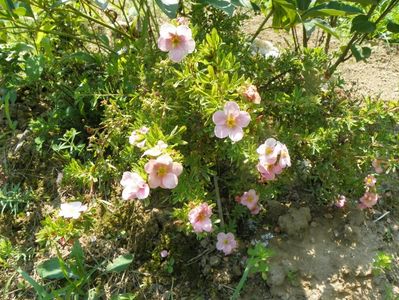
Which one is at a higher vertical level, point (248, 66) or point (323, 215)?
point (248, 66)

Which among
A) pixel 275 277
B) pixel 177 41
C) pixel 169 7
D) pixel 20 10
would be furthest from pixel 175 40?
pixel 275 277

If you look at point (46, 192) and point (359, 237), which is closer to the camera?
point (359, 237)

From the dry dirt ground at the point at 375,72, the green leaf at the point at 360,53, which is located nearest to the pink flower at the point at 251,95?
the green leaf at the point at 360,53

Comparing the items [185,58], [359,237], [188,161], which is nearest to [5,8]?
[185,58]

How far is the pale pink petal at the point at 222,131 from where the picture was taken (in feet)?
5.22

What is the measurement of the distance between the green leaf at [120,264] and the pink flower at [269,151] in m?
0.79

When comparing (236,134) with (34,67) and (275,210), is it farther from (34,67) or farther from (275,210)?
(34,67)

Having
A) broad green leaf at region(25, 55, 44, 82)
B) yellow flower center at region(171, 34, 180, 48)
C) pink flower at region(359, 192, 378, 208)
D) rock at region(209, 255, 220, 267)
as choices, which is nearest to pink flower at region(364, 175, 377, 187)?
pink flower at region(359, 192, 378, 208)

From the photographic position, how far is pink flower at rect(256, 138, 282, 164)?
5.27ft

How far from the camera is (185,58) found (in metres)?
1.76

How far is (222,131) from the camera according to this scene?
1598 millimetres

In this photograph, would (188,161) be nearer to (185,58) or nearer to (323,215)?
(185,58)

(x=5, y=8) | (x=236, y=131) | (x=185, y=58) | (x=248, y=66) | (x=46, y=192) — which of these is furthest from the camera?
(x=46, y=192)

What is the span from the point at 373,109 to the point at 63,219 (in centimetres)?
131
